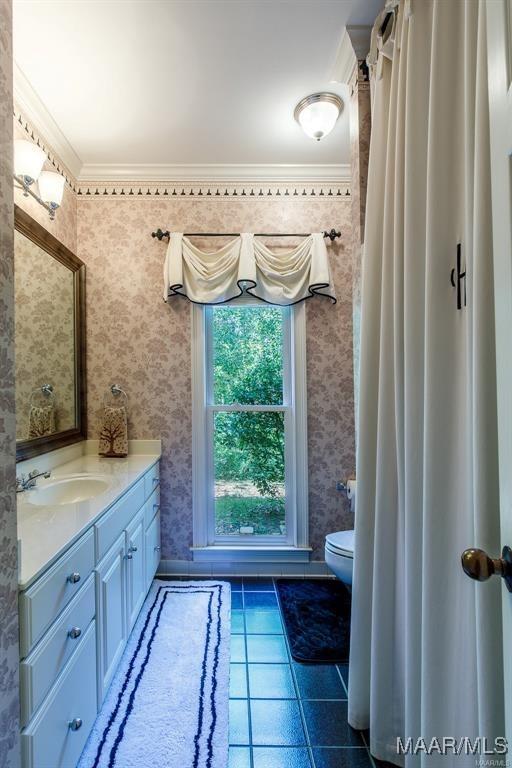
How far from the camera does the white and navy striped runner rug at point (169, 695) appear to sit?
1299 millimetres

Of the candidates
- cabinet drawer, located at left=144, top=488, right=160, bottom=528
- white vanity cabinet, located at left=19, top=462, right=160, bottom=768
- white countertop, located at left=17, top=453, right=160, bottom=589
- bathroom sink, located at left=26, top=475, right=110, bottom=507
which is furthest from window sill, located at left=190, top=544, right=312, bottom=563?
bathroom sink, located at left=26, top=475, right=110, bottom=507

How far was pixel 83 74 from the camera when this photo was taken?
175 centimetres

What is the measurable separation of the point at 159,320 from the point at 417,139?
6.04 feet

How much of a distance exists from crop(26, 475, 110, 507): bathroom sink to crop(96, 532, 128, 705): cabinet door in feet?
1.11

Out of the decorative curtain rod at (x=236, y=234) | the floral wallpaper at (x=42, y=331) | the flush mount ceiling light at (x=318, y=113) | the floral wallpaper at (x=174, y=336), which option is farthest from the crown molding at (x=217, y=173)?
the floral wallpaper at (x=42, y=331)

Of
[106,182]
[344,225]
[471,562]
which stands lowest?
[471,562]

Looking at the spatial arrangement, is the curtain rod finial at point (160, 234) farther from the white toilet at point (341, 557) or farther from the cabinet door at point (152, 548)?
the white toilet at point (341, 557)

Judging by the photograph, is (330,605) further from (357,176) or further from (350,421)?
(357,176)

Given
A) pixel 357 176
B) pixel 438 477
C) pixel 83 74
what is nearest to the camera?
pixel 438 477

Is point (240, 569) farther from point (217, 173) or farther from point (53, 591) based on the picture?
point (217, 173)

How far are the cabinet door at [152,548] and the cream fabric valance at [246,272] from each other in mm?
1428

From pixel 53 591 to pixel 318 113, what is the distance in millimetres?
2361

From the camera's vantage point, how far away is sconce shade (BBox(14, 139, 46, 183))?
5.52ft

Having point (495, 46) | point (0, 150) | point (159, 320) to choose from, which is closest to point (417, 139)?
point (495, 46)
